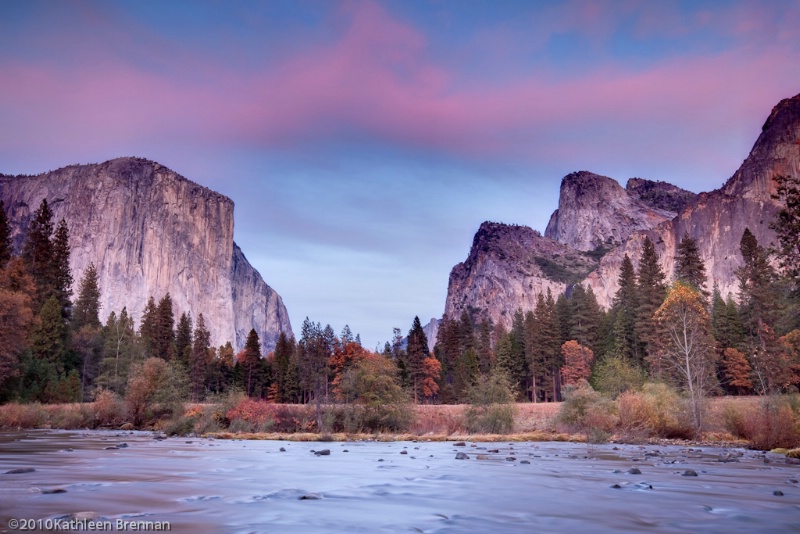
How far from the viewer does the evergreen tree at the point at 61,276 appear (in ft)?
254

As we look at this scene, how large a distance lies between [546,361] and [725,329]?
2739cm

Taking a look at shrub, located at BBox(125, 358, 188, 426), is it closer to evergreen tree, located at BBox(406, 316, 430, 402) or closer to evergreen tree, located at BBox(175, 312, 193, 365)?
evergreen tree, located at BBox(406, 316, 430, 402)

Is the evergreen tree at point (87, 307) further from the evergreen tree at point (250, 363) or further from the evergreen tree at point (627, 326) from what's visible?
the evergreen tree at point (627, 326)

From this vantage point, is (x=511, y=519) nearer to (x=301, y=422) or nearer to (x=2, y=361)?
(x=301, y=422)

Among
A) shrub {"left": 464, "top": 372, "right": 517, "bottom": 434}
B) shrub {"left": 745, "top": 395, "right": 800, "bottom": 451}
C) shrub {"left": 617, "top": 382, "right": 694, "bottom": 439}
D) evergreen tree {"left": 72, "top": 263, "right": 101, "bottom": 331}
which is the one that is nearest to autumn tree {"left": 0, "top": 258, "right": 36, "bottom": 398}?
shrub {"left": 464, "top": 372, "right": 517, "bottom": 434}

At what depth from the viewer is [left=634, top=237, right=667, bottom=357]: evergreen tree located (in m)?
65.1

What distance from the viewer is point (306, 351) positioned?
5631 cm

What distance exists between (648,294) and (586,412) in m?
36.9

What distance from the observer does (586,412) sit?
37062 mm

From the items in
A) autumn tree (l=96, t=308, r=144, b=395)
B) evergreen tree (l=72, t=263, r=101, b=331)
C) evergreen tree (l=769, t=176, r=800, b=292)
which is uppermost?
evergreen tree (l=72, t=263, r=101, b=331)

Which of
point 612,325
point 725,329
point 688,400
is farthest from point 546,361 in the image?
point 688,400

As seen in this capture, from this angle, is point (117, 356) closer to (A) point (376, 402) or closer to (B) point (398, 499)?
(A) point (376, 402)

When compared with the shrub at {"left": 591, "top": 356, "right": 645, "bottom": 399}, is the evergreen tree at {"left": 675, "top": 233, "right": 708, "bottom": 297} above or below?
above

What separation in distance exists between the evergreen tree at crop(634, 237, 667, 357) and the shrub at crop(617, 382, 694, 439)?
101 ft
